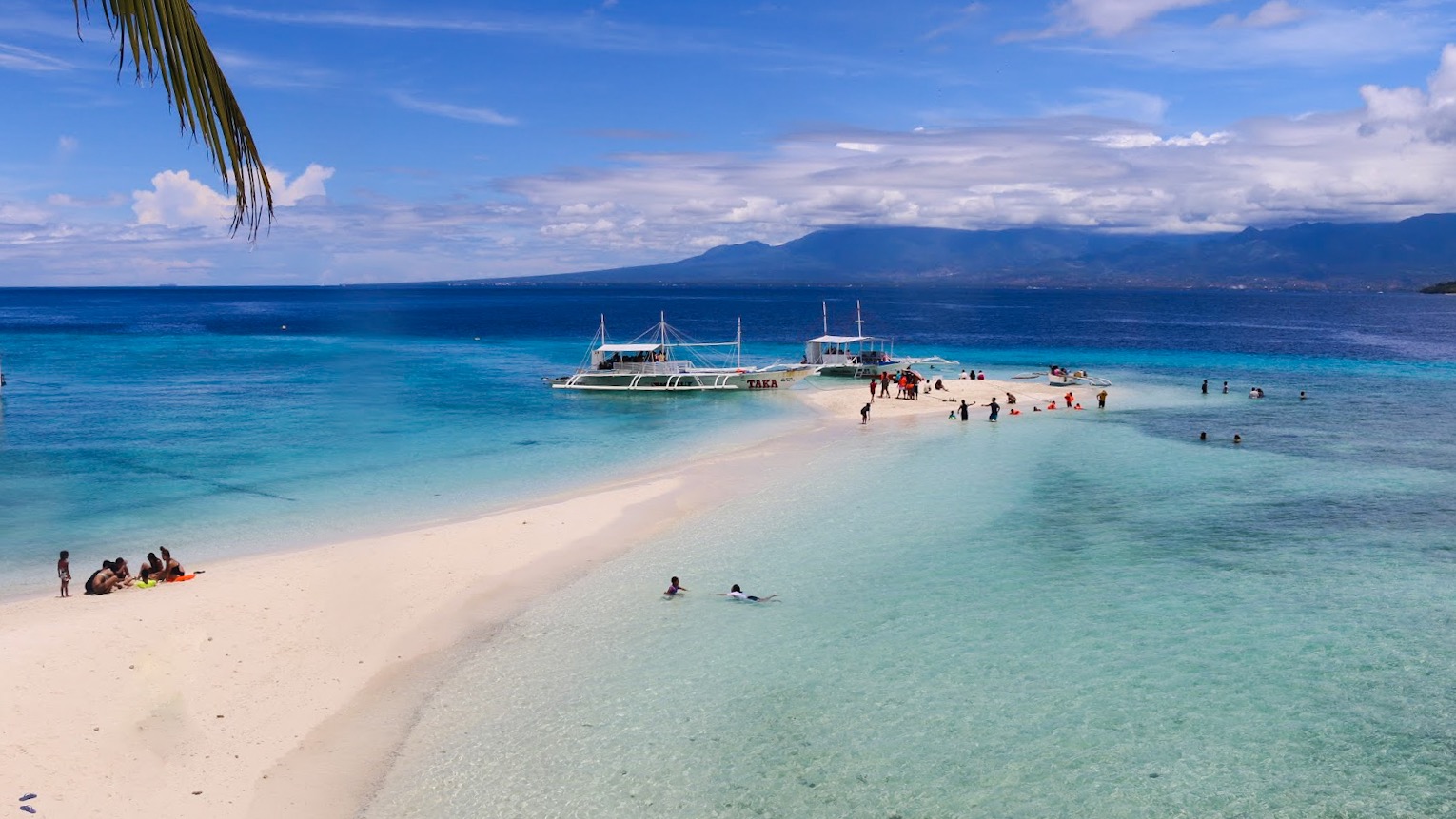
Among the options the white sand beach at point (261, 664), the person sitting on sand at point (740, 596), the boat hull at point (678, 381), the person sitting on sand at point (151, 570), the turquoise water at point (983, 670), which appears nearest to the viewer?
the white sand beach at point (261, 664)

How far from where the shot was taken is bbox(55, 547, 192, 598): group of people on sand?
2492 centimetres

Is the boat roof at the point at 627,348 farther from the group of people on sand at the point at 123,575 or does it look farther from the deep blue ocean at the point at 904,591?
the group of people on sand at the point at 123,575

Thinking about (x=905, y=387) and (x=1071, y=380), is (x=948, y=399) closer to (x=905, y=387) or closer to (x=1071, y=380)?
(x=905, y=387)

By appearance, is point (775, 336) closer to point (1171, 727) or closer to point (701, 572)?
point (701, 572)

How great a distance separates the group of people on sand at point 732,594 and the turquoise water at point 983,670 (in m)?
0.38

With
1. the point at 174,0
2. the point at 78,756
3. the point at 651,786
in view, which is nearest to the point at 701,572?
the point at 651,786

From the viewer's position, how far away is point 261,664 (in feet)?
68.0

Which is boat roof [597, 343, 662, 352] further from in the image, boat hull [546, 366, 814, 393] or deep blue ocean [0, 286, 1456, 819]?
deep blue ocean [0, 286, 1456, 819]

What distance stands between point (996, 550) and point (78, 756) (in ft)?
76.4

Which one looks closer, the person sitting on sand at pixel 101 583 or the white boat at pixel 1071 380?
the person sitting on sand at pixel 101 583

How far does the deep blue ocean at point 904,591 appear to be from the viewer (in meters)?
17.1

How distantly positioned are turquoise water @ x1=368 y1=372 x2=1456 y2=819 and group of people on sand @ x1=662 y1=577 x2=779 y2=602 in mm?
375

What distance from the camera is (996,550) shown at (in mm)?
29422

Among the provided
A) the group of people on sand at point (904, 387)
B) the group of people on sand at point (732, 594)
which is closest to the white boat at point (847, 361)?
the group of people on sand at point (904, 387)
